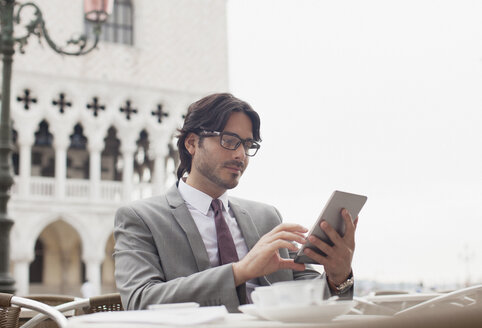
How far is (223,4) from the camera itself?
1731cm

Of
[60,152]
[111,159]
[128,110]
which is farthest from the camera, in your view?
[111,159]

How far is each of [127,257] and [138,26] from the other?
51.5 feet

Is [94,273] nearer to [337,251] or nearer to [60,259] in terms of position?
[60,259]

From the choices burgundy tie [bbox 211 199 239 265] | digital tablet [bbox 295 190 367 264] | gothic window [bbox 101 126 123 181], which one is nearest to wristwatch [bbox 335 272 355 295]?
digital tablet [bbox 295 190 367 264]

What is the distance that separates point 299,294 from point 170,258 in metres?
0.73

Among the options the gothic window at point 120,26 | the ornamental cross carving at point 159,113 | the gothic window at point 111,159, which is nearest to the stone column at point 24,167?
the ornamental cross carving at point 159,113

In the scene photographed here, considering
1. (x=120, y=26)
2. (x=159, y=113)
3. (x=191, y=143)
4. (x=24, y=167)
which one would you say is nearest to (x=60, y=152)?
(x=24, y=167)

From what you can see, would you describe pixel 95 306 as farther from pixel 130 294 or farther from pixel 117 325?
pixel 117 325

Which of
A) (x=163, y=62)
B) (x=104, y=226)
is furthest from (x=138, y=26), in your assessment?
(x=104, y=226)

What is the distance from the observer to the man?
1444 millimetres

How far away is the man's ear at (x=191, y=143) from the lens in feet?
6.47

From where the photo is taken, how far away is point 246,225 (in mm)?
1922

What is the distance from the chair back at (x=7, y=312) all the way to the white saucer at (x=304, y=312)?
0.96 metres

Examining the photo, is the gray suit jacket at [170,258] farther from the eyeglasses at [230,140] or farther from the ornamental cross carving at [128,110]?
the ornamental cross carving at [128,110]
